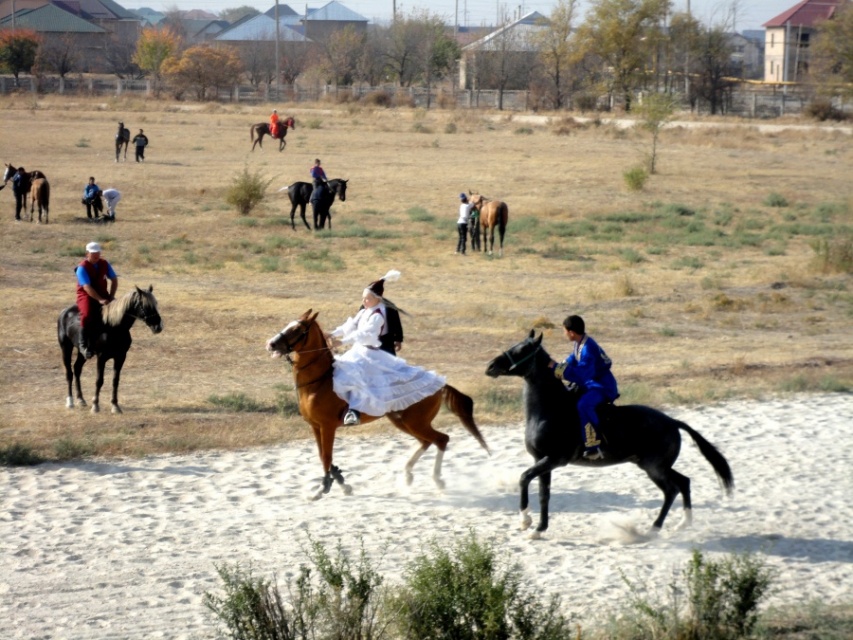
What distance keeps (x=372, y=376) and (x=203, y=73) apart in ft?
249

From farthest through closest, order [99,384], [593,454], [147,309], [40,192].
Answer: [40,192] → [99,384] → [147,309] → [593,454]

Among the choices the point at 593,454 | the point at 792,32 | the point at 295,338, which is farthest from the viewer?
the point at 792,32

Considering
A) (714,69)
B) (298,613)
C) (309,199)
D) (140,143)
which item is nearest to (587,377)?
(298,613)

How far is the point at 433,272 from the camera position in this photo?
72.5 feet

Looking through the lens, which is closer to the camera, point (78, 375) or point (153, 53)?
point (78, 375)

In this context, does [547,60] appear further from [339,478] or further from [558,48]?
[339,478]

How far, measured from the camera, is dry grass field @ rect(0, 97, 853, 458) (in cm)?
1304

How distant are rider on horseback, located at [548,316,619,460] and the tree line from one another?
56.5 meters

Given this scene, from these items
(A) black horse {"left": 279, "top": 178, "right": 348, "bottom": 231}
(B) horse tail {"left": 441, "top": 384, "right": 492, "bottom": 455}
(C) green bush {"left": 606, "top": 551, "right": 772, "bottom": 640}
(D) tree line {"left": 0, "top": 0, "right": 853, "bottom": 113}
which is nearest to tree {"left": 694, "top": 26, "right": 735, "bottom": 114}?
(D) tree line {"left": 0, "top": 0, "right": 853, "bottom": 113}

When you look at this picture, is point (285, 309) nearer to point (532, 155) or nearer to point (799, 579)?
point (799, 579)

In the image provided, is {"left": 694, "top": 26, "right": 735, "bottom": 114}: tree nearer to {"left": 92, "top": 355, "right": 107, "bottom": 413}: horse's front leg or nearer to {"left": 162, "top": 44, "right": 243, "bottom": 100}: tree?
{"left": 162, "top": 44, "right": 243, "bottom": 100}: tree

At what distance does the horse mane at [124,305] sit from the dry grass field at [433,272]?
39.4 inches

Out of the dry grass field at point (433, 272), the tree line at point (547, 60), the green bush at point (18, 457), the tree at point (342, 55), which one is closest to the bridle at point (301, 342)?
the dry grass field at point (433, 272)

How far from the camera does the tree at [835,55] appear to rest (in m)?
63.4
